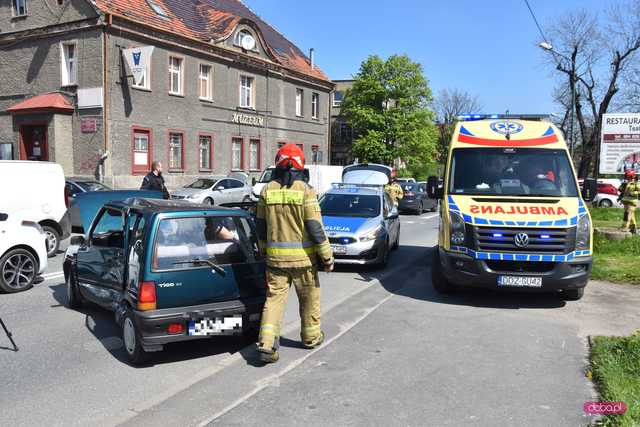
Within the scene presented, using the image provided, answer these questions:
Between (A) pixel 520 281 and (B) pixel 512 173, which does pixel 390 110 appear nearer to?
(B) pixel 512 173

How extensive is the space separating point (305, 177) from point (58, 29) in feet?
80.6

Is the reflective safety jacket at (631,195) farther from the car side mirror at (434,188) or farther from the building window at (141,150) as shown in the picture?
the building window at (141,150)

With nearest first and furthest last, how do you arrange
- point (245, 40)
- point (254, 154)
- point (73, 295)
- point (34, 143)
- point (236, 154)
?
point (73, 295) → point (34, 143) → point (245, 40) → point (236, 154) → point (254, 154)

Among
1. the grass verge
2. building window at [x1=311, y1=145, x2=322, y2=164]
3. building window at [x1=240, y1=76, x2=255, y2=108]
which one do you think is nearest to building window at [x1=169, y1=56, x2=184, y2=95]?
building window at [x1=240, y1=76, x2=255, y2=108]

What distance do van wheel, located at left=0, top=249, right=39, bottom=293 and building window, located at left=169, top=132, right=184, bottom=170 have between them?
20382 millimetres

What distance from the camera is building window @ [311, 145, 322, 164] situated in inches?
1521

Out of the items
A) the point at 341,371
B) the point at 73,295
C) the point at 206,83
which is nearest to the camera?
the point at 341,371

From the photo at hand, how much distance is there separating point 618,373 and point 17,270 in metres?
7.73

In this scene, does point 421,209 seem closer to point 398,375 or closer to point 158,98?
point 158,98

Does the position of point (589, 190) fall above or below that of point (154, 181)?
above

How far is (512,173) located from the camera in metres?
8.44

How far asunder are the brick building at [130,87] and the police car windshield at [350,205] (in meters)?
15.2

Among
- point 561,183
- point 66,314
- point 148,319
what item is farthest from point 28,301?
point 561,183

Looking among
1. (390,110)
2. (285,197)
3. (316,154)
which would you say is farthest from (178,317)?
(390,110)
